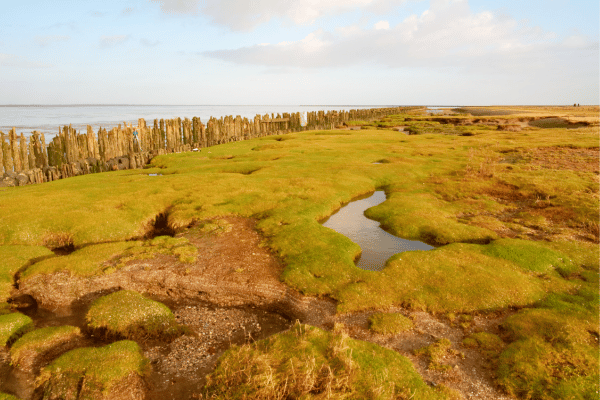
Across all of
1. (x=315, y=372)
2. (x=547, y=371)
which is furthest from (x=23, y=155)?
(x=547, y=371)

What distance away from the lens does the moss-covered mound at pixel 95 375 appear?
7.09 meters

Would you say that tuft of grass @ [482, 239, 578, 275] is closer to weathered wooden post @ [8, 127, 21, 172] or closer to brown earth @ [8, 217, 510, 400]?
brown earth @ [8, 217, 510, 400]

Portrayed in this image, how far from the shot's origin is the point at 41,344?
8.43 m

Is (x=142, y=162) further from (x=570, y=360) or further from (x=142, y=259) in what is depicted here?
(x=570, y=360)

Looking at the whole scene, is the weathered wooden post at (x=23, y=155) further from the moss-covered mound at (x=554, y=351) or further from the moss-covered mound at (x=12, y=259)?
the moss-covered mound at (x=554, y=351)

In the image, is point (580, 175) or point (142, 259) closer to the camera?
point (142, 259)

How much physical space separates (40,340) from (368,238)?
11581mm

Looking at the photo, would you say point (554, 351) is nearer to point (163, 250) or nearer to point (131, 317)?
point (131, 317)

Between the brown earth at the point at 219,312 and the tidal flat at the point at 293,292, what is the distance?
0.15 ft

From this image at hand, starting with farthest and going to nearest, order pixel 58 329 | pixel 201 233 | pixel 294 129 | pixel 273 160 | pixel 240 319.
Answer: pixel 294 129 → pixel 273 160 → pixel 201 233 → pixel 240 319 → pixel 58 329

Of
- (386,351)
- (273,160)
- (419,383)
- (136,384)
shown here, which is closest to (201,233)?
(136,384)

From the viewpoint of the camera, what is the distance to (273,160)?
1161 inches

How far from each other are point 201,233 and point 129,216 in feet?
13.0

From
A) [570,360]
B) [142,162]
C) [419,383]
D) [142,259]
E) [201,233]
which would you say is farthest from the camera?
[142,162]
